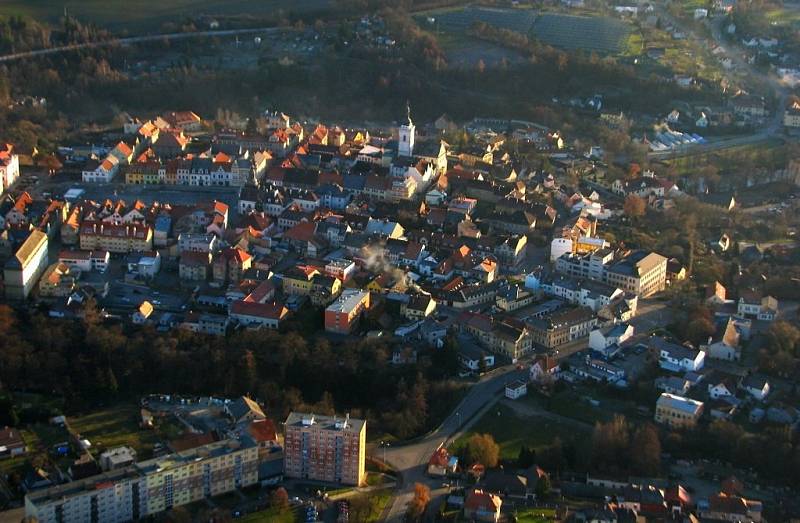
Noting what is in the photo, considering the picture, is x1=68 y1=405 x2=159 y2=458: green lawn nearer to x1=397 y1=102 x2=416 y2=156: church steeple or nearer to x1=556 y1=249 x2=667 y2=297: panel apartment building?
x1=556 y1=249 x2=667 y2=297: panel apartment building

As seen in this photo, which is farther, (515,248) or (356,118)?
(356,118)

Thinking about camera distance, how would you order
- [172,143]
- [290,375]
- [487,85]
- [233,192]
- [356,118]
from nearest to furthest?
[290,375] < [233,192] < [172,143] < [356,118] < [487,85]

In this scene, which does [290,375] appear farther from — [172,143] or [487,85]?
[487,85]

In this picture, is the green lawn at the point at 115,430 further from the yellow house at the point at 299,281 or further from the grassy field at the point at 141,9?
the grassy field at the point at 141,9

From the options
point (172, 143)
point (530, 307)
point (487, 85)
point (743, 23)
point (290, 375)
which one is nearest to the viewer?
point (290, 375)

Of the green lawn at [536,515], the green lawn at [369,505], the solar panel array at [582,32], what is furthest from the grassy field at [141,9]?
the green lawn at [536,515]

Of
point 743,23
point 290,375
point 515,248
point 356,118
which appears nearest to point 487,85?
point 356,118

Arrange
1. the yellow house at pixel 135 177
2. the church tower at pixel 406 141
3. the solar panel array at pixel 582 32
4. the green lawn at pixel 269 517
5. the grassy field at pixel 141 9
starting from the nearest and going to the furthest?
the green lawn at pixel 269 517, the yellow house at pixel 135 177, the church tower at pixel 406 141, the solar panel array at pixel 582 32, the grassy field at pixel 141 9
